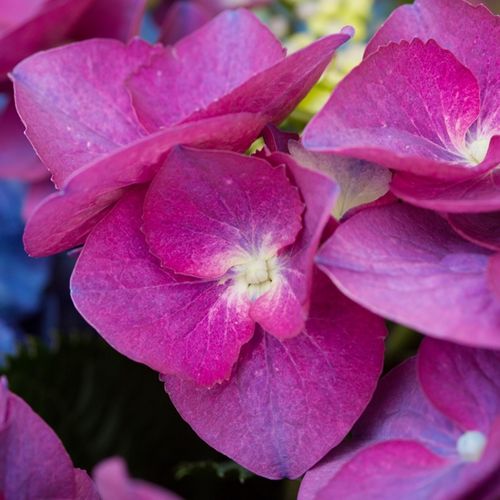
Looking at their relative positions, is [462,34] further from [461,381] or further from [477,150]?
[461,381]

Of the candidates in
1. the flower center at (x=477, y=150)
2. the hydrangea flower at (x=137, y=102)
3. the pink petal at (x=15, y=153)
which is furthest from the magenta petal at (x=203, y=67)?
the pink petal at (x=15, y=153)

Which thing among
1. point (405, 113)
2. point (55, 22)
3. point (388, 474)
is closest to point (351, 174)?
point (405, 113)

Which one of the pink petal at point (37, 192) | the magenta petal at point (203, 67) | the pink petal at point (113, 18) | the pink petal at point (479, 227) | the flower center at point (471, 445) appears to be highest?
the magenta petal at point (203, 67)

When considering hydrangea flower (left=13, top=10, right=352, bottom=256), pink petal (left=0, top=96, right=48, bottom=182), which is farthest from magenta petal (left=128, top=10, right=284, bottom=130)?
pink petal (left=0, top=96, right=48, bottom=182)

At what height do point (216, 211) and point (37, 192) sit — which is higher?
point (216, 211)

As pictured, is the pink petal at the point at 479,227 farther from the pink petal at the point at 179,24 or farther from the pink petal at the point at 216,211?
the pink petal at the point at 179,24

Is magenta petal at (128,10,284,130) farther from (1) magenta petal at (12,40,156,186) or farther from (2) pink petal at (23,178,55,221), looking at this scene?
(2) pink petal at (23,178,55,221)

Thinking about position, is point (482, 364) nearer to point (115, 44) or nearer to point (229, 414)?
point (229, 414)
